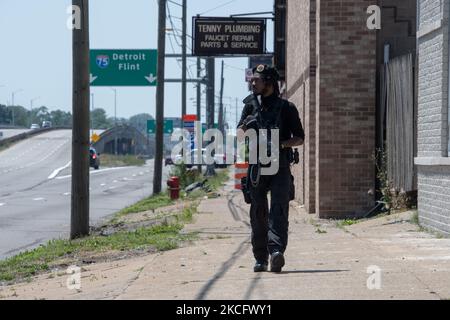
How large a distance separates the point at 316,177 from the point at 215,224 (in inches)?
75.4

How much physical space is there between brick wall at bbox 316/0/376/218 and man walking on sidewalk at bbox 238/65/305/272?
731 centimetres

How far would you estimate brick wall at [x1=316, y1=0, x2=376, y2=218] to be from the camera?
16.5 meters

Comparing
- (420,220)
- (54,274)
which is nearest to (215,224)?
(420,220)

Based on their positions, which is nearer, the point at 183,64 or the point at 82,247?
the point at 82,247

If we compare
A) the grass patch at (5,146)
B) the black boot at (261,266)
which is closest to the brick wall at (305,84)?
the black boot at (261,266)

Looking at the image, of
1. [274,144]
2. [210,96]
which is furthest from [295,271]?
[210,96]

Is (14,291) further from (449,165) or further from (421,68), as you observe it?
(421,68)

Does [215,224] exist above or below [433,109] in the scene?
below

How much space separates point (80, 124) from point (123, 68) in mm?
20003

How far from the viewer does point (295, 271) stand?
9391 millimetres

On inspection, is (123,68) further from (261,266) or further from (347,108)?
(261,266)
